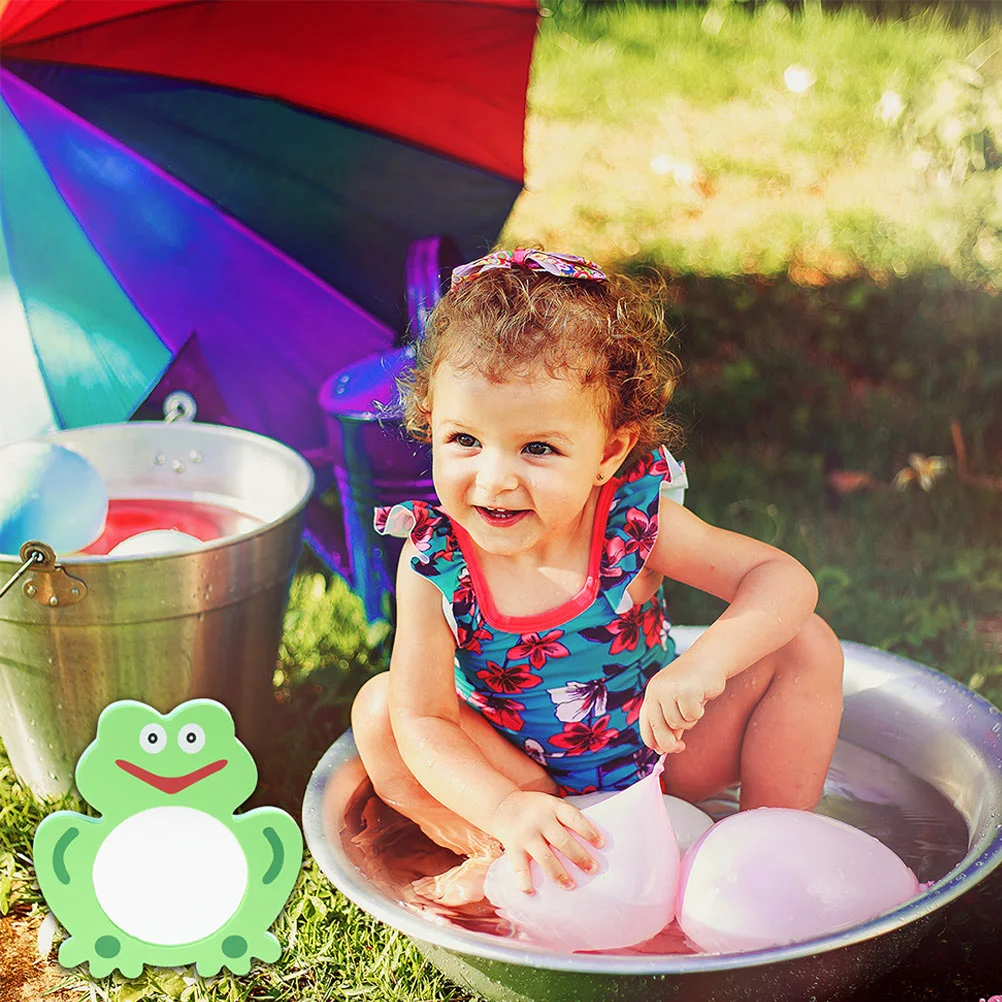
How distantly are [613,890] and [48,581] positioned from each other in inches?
30.5

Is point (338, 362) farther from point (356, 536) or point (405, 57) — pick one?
point (405, 57)

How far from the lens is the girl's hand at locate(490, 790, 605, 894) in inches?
52.1

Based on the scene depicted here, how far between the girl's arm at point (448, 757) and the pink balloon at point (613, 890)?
2cm

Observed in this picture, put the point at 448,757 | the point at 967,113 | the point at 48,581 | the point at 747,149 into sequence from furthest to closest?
1. the point at 747,149
2. the point at 967,113
3. the point at 48,581
4. the point at 448,757

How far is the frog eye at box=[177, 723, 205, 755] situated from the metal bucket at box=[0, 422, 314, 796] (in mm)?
250

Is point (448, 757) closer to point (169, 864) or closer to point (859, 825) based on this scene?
point (169, 864)

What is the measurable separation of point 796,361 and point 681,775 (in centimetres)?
115

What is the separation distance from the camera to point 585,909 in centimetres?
133

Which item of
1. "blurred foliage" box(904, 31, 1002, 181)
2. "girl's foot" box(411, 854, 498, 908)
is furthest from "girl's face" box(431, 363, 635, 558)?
"blurred foliage" box(904, 31, 1002, 181)

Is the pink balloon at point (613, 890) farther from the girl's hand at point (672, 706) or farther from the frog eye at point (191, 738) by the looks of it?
the frog eye at point (191, 738)

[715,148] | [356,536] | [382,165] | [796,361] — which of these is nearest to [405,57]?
[382,165]

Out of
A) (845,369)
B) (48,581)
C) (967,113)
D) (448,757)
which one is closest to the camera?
(448,757)

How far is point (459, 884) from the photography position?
4.88 ft

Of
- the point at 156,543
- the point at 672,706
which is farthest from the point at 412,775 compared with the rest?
the point at 156,543
